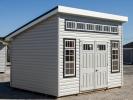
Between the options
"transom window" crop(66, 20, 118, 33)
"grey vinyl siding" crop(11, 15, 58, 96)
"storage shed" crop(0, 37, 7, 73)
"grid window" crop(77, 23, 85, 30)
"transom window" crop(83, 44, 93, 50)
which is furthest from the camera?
"storage shed" crop(0, 37, 7, 73)

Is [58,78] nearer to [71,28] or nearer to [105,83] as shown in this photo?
[71,28]

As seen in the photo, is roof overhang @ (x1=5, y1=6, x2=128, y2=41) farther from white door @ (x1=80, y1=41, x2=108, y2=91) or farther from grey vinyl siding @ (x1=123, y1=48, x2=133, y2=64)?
grey vinyl siding @ (x1=123, y1=48, x2=133, y2=64)

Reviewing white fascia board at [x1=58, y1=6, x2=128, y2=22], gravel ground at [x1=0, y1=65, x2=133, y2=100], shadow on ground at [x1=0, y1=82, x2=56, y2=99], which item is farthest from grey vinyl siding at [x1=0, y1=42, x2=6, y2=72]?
white fascia board at [x1=58, y1=6, x2=128, y2=22]

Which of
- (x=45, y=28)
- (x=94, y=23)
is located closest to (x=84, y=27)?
(x=94, y=23)

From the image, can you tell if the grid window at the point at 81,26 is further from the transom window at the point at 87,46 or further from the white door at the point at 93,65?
the transom window at the point at 87,46

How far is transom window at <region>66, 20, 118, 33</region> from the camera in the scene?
1423 centimetres

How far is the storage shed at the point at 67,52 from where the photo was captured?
13852 millimetres

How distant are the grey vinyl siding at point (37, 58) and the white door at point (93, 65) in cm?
144

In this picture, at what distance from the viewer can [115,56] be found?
16.7 meters

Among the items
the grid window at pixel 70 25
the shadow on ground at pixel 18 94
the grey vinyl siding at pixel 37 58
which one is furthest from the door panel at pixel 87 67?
the shadow on ground at pixel 18 94

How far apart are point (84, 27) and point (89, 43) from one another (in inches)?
30.8

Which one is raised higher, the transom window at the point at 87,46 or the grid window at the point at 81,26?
the grid window at the point at 81,26

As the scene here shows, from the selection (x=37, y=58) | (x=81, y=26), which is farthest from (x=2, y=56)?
(x=81, y=26)

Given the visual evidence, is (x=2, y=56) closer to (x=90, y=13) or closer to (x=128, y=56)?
(x=90, y=13)
